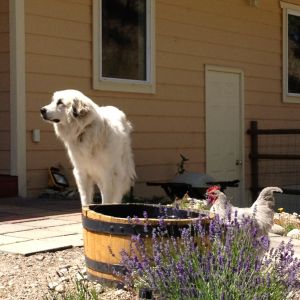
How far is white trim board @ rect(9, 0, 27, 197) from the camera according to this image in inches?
327

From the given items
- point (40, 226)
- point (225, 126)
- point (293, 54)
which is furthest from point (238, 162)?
point (40, 226)

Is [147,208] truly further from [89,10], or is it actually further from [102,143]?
[89,10]

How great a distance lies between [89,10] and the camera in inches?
362

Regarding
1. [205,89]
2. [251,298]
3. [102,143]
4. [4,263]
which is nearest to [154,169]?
[205,89]

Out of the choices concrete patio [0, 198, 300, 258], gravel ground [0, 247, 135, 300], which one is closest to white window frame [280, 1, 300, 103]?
concrete patio [0, 198, 300, 258]

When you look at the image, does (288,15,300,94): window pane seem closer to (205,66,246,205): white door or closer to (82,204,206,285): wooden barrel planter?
(205,66,246,205): white door

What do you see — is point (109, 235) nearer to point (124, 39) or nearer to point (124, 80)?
point (124, 80)

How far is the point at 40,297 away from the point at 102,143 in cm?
263

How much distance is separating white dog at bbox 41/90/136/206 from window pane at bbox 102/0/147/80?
294 cm

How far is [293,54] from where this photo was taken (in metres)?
12.9

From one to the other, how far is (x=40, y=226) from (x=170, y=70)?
4.83 meters

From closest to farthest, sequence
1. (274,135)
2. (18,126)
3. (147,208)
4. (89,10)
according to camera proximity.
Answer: (147,208), (18,126), (89,10), (274,135)

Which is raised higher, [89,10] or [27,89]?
[89,10]

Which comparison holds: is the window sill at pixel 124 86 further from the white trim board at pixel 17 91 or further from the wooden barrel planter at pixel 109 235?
the wooden barrel planter at pixel 109 235
